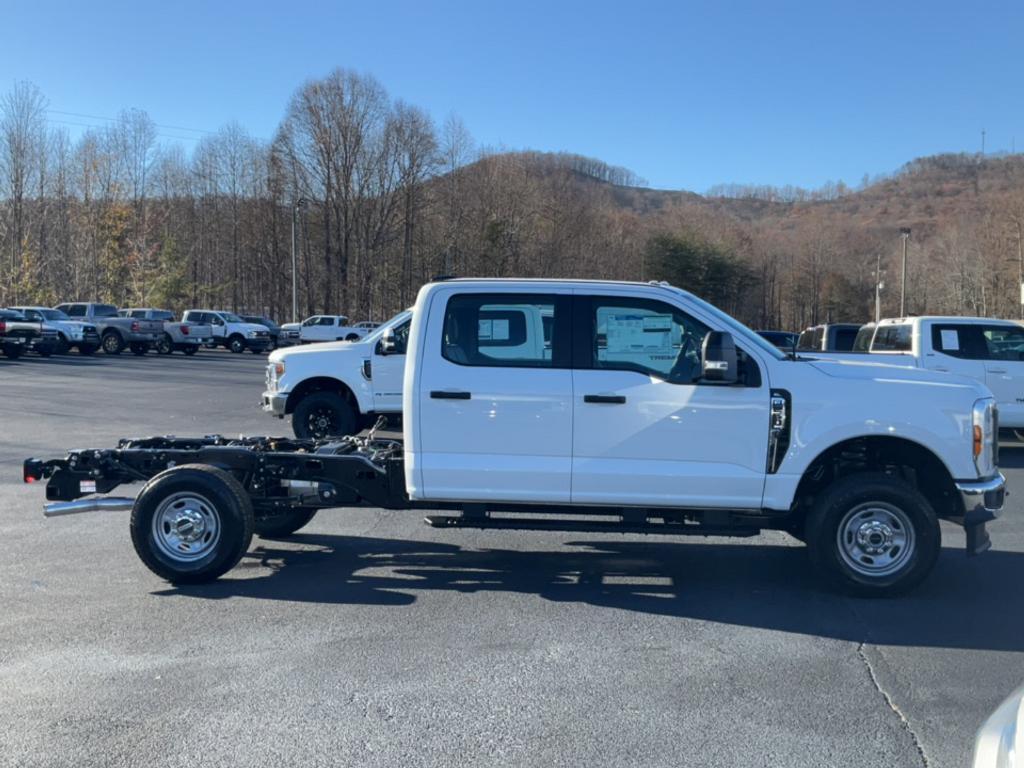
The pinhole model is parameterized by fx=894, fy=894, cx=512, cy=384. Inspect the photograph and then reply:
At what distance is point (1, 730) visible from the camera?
427cm

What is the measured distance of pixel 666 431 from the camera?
247 inches

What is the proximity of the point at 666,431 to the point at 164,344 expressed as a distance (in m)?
36.3

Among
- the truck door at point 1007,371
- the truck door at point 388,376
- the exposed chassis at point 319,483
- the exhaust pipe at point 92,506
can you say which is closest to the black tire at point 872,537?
the exposed chassis at point 319,483

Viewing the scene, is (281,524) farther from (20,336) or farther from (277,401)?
(20,336)

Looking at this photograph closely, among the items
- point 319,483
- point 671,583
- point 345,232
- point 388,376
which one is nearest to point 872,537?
point 671,583

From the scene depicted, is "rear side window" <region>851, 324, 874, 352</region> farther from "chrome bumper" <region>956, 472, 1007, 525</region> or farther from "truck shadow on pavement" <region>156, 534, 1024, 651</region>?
"chrome bumper" <region>956, 472, 1007, 525</region>

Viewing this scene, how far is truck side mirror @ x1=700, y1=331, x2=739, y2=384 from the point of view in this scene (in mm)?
5992

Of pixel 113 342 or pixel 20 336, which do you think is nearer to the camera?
pixel 20 336

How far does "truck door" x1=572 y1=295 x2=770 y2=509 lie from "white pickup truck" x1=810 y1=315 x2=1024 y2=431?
8399 mm

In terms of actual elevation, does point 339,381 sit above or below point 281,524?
above

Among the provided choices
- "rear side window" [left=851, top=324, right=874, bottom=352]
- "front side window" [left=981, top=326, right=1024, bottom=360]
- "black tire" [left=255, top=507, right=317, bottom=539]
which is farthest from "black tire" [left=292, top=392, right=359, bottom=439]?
"front side window" [left=981, top=326, right=1024, bottom=360]

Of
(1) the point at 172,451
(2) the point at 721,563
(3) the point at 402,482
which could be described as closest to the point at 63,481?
(1) the point at 172,451

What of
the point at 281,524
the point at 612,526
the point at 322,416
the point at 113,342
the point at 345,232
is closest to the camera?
the point at 612,526

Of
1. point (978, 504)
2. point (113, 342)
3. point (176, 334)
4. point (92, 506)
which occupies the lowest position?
point (92, 506)
